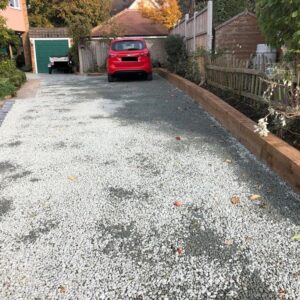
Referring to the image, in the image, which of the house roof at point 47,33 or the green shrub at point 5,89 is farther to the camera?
the house roof at point 47,33

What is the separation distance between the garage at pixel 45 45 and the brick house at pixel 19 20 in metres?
0.98

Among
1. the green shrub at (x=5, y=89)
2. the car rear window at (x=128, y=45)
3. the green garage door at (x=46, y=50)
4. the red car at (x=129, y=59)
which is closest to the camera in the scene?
the green shrub at (x=5, y=89)

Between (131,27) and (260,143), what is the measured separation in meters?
20.3

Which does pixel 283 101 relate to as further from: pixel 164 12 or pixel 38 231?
pixel 164 12

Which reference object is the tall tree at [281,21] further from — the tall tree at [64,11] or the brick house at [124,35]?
the tall tree at [64,11]

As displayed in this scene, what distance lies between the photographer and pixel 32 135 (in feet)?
18.8

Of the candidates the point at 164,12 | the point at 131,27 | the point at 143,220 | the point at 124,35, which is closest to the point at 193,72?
the point at 143,220

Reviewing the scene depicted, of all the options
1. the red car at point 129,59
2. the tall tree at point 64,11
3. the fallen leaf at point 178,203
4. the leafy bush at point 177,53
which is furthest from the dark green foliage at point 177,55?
the tall tree at point 64,11

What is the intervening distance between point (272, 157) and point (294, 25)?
1396mm

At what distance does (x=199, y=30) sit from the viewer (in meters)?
10.9

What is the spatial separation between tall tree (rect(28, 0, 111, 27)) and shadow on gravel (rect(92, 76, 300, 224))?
20.1 meters

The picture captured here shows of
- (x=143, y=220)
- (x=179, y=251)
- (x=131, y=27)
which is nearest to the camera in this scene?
(x=179, y=251)

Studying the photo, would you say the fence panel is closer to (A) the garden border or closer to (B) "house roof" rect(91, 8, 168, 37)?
(A) the garden border

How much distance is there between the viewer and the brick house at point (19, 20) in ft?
74.4
